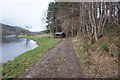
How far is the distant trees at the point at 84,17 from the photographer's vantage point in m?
14.4

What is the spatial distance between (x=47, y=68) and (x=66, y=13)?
29668mm

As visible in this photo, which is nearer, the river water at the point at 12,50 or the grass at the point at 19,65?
the grass at the point at 19,65

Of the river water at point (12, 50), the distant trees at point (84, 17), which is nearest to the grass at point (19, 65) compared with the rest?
the river water at point (12, 50)

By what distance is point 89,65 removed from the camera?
29.5 feet

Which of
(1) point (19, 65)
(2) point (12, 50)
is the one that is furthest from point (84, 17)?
(1) point (19, 65)

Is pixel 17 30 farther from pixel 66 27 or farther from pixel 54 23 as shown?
pixel 66 27

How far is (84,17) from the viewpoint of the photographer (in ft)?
69.1

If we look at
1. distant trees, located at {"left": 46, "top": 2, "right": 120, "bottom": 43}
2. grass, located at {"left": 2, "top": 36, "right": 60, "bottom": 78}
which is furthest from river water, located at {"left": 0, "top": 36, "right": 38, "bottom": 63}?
distant trees, located at {"left": 46, "top": 2, "right": 120, "bottom": 43}

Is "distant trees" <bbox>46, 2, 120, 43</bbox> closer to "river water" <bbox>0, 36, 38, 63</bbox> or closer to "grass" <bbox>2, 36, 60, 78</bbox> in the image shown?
"grass" <bbox>2, 36, 60, 78</bbox>

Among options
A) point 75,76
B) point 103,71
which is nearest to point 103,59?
point 103,71

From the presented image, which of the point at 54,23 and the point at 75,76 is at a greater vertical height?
the point at 54,23

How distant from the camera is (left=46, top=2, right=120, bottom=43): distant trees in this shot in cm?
1435

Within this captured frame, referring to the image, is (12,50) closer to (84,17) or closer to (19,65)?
(84,17)

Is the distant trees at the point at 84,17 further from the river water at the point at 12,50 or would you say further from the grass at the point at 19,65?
the river water at the point at 12,50
